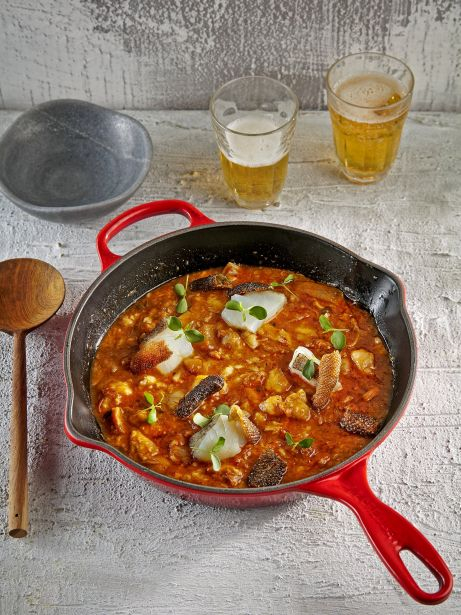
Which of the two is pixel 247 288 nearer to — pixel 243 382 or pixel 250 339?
pixel 250 339

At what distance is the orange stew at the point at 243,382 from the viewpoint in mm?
2355

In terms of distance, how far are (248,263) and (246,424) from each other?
0.73 meters

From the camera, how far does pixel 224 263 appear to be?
292 centimetres

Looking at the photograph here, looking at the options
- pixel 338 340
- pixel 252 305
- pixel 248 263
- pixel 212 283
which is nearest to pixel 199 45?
pixel 248 263

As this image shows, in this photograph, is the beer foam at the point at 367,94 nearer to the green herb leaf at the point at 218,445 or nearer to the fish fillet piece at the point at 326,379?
the fish fillet piece at the point at 326,379

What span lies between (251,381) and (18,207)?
1200 millimetres

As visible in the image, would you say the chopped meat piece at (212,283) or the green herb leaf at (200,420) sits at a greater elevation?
the chopped meat piece at (212,283)

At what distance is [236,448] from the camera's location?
236cm

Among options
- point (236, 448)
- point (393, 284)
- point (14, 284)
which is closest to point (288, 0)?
point (393, 284)

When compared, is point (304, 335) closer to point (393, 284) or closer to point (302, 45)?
point (393, 284)

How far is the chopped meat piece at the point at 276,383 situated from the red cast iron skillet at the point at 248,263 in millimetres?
329

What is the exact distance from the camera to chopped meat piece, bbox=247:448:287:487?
7.48ft

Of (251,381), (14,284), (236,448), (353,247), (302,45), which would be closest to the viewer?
(236,448)

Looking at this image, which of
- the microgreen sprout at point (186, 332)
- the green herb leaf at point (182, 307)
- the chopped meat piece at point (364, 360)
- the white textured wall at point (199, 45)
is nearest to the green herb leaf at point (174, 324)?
the microgreen sprout at point (186, 332)
